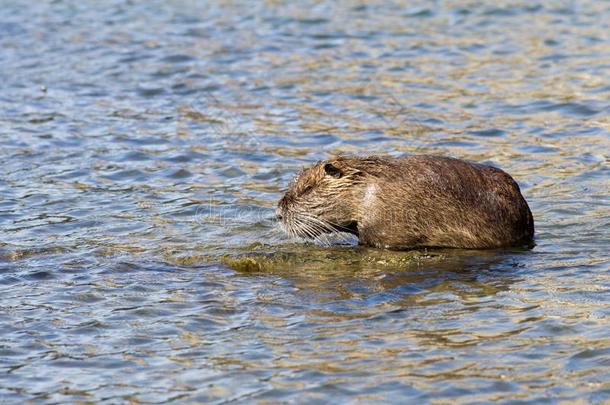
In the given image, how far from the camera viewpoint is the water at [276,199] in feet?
19.5

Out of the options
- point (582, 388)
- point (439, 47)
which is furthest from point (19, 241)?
point (439, 47)

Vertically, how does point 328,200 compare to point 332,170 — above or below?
below

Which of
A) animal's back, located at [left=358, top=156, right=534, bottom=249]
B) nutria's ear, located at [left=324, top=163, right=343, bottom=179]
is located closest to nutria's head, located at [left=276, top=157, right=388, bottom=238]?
nutria's ear, located at [left=324, top=163, right=343, bottom=179]

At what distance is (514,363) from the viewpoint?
19.2 ft

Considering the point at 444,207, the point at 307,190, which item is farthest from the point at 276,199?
the point at 444,207

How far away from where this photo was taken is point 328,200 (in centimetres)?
849

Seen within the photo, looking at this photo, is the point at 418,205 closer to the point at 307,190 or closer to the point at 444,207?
the point at 444,207

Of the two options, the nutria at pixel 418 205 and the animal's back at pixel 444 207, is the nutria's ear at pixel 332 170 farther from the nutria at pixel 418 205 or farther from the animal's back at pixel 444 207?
the animal's back at pixel 444 207

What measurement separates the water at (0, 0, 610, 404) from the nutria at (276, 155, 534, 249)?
0.15 metres

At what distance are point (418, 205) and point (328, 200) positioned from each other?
0.72m

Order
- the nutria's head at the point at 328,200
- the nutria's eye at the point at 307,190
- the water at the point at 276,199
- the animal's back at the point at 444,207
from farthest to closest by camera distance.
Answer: the nutria's eye at the point at 307,190 → the nutria's head at the point at 328,200 → the animal's back at the point at 444,207 → the water at the point at 276,199

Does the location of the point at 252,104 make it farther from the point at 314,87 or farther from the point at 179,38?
the point at 179,38

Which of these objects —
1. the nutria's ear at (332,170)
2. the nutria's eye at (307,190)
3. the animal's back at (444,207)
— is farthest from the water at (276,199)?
the nutria's ear at (332,170)

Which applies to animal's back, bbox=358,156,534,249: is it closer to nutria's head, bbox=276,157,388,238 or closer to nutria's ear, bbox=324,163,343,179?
nutria's head, bbox=276,157,388,238
